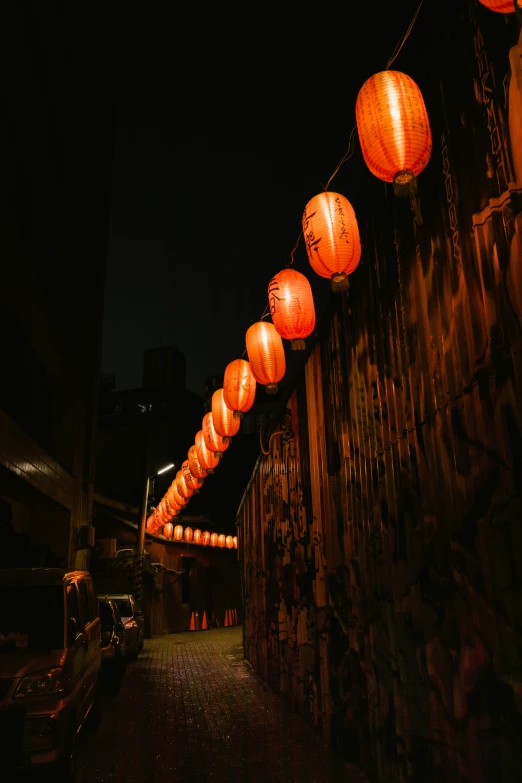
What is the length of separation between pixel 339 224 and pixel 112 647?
33.3ft

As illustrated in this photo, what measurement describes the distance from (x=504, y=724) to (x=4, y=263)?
13.4 meters

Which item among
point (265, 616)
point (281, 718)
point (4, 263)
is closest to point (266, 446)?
point (265, 616)

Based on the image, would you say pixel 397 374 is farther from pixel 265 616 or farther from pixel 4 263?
pixel 4 263

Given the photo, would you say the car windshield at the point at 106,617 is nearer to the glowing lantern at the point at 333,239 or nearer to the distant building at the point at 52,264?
the distant building at the point at 52,264

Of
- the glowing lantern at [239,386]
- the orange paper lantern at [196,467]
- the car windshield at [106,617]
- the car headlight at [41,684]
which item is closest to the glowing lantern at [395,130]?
the glowing lantern at [239,386]

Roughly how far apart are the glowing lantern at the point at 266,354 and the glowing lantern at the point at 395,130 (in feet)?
14.1

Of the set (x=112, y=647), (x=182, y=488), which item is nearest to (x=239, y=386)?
(x=112, y=647)

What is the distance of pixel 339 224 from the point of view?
19.7 feet

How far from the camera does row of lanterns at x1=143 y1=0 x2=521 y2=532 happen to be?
4.51 meters

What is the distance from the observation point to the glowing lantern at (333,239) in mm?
5910

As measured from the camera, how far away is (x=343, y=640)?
7.19m

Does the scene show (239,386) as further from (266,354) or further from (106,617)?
(106,617)

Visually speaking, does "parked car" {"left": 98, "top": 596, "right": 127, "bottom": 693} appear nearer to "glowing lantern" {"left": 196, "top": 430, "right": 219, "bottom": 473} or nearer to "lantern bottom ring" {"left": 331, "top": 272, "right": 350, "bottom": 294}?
"glowing lantern" {"left": 196, "top": 430, "right": 219, "bottom": 473}

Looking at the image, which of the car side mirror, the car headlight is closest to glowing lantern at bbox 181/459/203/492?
the car side mirror
